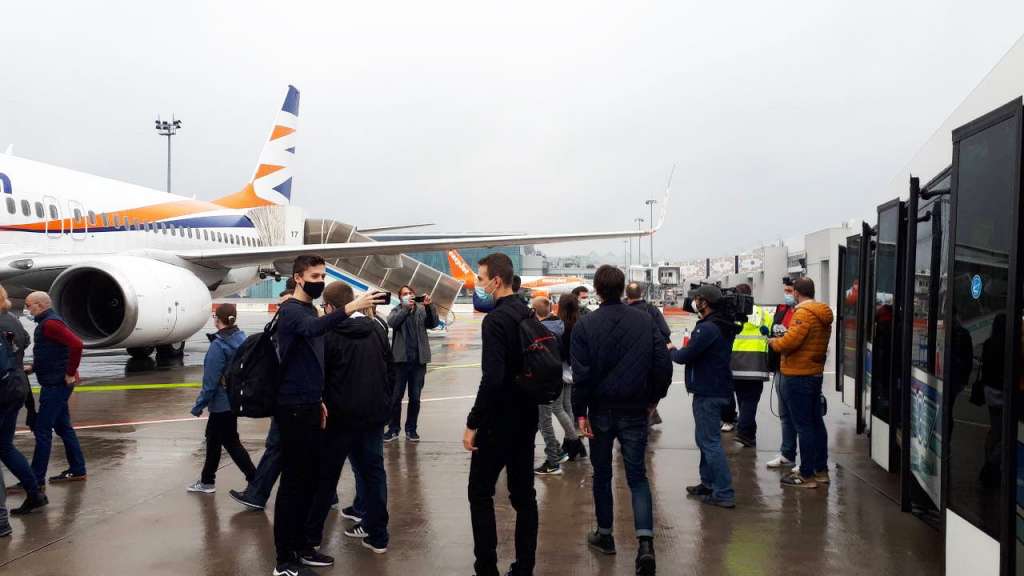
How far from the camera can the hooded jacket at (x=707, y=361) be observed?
5.45m

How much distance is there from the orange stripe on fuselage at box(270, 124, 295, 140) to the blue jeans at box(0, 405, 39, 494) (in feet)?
55.5

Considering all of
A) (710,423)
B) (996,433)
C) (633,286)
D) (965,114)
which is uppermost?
(965,114)

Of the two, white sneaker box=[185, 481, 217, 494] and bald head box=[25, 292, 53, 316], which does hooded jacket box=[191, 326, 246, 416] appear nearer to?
white sneaker box=[185, 481, 217, 494]

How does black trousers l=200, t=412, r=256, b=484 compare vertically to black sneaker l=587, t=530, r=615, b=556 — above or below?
above

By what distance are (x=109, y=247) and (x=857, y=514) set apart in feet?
43.5

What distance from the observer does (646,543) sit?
426 cm

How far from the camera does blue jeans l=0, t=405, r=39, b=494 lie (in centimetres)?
519

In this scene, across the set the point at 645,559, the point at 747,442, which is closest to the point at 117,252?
the point at 747,442

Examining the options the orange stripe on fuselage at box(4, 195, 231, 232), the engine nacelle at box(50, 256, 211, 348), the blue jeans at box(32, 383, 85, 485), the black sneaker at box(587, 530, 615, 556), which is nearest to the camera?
the black sneaker at box(587, 530, 615, 556)

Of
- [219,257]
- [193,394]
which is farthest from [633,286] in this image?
[219,257]

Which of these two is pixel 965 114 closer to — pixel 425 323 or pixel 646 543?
pixel 646 543

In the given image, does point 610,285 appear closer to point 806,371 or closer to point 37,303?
point 806,371

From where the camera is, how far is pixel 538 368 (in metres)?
3.87

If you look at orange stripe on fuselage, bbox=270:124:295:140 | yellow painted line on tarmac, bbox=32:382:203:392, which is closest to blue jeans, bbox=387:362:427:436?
yellow painted line on tarmac, bbox=32:382:203:392
